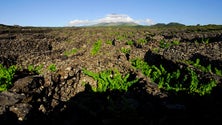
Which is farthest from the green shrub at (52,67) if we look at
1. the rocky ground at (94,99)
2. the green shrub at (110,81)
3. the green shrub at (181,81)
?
the green shrub at (181,81)

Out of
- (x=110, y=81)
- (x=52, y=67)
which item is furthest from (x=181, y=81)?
(x=52, y=67)

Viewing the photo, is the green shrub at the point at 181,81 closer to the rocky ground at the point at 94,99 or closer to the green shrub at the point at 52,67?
the rocky ground at the point at 94,99

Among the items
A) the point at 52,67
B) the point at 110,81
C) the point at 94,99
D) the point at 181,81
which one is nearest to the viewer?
the point at 94,99

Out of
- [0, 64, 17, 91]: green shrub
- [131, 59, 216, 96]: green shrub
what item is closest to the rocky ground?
[131, 59, 216, 96]: green shrub

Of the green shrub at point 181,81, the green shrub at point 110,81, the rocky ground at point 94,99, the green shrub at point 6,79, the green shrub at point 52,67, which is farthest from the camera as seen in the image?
the green shrub at point 52,67

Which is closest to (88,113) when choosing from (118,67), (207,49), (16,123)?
(16,123)

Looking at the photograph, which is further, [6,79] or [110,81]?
[6,79]

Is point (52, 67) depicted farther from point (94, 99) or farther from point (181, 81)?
point (181, 81)

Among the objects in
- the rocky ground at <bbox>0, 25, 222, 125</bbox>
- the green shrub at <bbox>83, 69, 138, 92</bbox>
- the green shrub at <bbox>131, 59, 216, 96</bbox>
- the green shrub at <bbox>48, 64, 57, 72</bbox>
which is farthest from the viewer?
the green shrub at <bbox>48, 64, 57, 72</bbox>

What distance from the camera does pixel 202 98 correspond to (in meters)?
11.7

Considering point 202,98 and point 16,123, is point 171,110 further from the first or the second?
point 16,123

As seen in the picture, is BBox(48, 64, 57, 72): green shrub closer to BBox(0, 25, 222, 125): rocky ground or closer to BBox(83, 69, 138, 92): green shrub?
BBox(0, 25, 222, 125): rocky ground

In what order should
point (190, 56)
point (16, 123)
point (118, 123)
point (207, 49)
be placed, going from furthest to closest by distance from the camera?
point (207, 49) < point (190, 56) < point (16, 123) < point (118, 123)

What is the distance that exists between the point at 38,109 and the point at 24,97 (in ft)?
4.43
